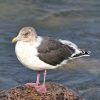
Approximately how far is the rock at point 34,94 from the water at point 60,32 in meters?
2.28

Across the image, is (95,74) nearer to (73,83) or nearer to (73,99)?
(73,83)

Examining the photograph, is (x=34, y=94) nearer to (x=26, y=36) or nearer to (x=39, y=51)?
(x=39, y=51)

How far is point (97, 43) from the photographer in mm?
15312

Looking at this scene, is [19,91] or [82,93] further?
[82,93]

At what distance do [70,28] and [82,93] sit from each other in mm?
4625

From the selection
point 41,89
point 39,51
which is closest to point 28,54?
point 39,51

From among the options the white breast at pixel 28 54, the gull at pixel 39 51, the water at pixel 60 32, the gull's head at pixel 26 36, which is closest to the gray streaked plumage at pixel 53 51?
the gull at pixel 39 51

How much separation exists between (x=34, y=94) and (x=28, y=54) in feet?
2.42

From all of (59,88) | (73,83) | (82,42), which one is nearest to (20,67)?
(73,83)

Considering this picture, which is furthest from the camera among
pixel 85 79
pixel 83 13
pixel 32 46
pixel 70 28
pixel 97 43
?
pixel 83 13

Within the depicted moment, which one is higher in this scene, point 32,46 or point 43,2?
point 43,2

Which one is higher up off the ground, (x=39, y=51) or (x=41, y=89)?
(x=39, y=51)

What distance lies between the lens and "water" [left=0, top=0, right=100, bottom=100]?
12930 mm

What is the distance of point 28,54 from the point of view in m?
9.33
